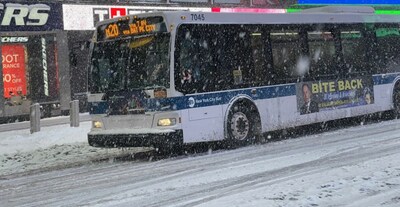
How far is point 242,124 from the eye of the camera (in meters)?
12.5

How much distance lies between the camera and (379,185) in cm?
731

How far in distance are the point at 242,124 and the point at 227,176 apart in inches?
153

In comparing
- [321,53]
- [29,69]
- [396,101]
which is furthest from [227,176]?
[29,69]

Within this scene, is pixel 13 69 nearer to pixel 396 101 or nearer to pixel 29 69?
pixel 29 69

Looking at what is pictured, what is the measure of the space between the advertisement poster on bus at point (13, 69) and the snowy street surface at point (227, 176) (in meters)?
11.9

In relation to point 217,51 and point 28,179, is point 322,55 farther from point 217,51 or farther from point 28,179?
point 28,179

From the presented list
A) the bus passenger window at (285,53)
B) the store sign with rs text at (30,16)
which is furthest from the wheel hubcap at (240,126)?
the store sign with rs text at (30,16)

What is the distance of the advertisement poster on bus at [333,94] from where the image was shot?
45.8ft

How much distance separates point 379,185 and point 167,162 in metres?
4.40

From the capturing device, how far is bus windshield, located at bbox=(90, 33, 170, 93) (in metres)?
11.2

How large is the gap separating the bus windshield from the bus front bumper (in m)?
0.85

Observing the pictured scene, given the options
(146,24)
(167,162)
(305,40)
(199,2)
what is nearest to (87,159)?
(167,162)

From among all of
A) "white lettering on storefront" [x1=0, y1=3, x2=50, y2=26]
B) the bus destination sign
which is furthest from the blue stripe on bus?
"white lettering on storefront" [x1=0, y1=3, x2=50, y2=26]

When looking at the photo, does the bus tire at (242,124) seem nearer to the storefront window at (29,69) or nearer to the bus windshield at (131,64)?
the bus windshield at (131,64)
